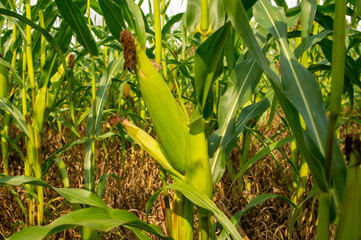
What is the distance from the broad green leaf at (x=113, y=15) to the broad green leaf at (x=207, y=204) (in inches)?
22.6

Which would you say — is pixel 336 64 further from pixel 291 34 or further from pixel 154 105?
pixel 291 34

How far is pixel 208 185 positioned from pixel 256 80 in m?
0.37

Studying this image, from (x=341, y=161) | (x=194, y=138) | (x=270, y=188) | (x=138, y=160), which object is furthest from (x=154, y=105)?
(x=138, y=160)

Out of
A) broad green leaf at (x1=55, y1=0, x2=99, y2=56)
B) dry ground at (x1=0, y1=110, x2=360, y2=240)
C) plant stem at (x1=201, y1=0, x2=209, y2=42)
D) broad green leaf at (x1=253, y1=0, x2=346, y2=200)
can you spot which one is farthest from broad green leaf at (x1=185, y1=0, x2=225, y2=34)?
dry ground at (x1=0, y1=110, x2=360, y2=240)

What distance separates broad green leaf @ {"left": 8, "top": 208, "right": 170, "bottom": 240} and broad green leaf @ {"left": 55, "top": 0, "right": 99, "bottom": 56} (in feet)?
2.02

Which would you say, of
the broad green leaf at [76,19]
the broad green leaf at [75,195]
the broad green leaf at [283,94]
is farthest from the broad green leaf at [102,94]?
the broad green leaf at [283,94]

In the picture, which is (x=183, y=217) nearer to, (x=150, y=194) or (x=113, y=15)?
(x=113, y=15)

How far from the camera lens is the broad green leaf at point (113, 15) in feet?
3.24

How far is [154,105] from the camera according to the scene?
82 cm

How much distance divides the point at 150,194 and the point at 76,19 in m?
1.06

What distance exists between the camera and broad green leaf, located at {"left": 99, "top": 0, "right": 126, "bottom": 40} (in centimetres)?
99

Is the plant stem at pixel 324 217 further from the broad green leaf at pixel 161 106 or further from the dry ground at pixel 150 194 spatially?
the dry ground at pixel 150 194

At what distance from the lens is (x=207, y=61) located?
763mm

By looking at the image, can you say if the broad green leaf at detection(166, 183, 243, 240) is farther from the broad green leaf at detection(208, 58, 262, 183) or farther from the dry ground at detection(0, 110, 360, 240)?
the dry ground at detection(0, 110, 360, 240)
